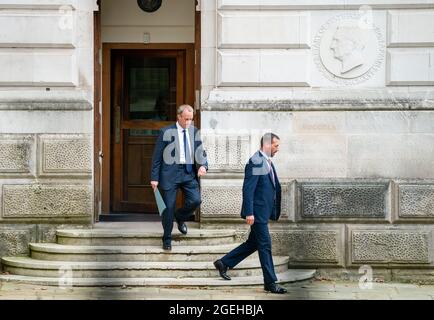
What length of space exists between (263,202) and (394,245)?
265 centimetres

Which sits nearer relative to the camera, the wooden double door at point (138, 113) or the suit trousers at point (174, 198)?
the suit trousers at point (174, 198)

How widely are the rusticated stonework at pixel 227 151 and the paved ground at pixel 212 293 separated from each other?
1842mm

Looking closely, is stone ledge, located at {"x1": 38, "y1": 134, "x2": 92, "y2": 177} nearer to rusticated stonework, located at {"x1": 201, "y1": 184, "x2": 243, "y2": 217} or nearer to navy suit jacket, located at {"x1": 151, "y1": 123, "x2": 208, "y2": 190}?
navy suit jacket, located at {"x1": 151, "y1": 123, "x2": 208, "y2": 190}

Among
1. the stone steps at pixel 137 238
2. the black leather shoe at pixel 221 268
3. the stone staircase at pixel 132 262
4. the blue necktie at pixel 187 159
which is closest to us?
the black leather shoe at pixel 221 268

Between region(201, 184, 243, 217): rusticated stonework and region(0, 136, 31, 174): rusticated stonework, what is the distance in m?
2.46

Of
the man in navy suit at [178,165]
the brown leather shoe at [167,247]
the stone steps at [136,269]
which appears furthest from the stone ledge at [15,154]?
the brown leather shoe at [167,247]

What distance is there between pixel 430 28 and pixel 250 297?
4.57 meters

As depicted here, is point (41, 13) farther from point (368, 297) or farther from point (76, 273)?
point (368, 297)

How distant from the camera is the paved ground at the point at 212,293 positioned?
14.1 m

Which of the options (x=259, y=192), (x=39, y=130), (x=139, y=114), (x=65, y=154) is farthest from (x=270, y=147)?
(x=139, y=114)

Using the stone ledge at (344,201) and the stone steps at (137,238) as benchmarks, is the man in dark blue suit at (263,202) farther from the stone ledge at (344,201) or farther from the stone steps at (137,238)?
the stone ledge at (344,201)

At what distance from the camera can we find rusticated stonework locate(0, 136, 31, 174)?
1588cm

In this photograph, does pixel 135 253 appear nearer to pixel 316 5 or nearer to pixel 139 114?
pixel 139 114

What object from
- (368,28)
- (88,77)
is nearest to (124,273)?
(88,77)
